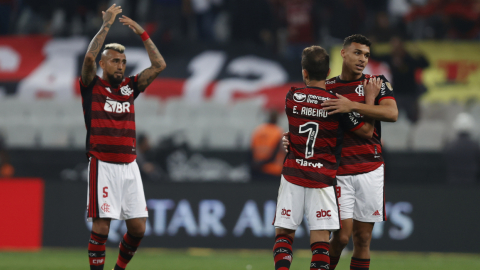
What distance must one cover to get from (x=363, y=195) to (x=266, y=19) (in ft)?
33.5

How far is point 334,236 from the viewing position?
5.33 metres

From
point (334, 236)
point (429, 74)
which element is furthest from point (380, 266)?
point (429, 74)

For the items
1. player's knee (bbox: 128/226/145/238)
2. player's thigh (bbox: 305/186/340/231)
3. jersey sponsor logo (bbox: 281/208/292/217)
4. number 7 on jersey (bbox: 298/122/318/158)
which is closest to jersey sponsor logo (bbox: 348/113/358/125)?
number 7 on jersey (bbox: 298/122/318/158)

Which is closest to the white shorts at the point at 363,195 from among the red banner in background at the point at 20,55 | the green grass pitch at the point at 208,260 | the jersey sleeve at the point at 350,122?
the jersey sleeve at the point at 350,122

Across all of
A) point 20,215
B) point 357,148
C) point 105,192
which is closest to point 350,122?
point 357,148

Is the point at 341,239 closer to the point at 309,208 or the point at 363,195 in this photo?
the point at 363,195

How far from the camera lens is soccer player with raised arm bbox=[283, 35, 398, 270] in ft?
17.2

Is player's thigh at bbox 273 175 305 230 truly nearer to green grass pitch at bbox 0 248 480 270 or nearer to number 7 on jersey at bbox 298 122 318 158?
number 7 on jersey at bbox 298 122 318 158

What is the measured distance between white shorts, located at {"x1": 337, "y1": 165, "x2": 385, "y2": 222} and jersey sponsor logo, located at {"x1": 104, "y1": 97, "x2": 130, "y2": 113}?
2039mm

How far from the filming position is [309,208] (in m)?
4.91

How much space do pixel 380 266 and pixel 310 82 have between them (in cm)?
368

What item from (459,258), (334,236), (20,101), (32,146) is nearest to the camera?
(334,236)

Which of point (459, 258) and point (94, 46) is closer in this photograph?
point (94, 46)

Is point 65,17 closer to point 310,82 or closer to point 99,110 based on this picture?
point 99,110
